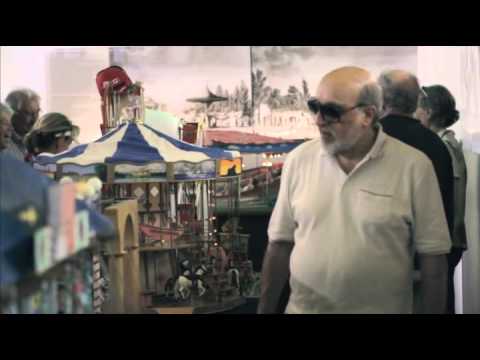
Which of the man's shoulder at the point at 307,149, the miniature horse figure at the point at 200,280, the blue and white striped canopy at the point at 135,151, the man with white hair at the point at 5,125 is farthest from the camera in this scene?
the miniature horse figure at the point at 200,280

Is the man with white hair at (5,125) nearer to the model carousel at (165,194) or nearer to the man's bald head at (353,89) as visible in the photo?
the model carousel at (165,194)

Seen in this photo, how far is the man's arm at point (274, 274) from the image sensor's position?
16.6ft

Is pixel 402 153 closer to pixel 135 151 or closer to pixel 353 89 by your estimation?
pixel 353 89

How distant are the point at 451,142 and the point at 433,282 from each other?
0.87 metres

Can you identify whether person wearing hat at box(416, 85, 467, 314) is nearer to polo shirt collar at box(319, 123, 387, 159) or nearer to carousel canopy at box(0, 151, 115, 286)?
polo shirt collar at box(319, 123, 387, 159)

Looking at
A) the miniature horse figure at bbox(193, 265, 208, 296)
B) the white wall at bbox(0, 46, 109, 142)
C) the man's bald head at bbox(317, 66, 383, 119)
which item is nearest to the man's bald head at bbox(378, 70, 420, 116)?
the man's bald head at bbox(317, 66, 383, 119)

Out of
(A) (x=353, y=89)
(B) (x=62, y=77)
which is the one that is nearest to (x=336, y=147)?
(A) (x=353, y=89)

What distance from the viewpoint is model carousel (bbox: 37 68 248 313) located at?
552cm

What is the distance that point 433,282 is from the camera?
498 centimetres

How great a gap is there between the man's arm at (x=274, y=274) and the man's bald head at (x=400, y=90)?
36.9 inches

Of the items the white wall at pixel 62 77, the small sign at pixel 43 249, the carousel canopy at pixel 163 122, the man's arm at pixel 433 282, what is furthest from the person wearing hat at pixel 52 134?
the small sign at pixel 43 249
